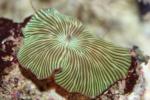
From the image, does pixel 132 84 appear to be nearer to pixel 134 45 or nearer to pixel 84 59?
pixel 134 45

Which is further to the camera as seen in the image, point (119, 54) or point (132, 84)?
point (132, 84)

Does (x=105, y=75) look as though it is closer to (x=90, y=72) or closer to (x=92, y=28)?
(x=90, y=72)

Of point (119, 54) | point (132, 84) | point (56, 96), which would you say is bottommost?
point (56, 96)

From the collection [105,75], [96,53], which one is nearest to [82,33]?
[96,53]

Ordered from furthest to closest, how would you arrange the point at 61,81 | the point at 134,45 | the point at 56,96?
1. the point at 134,45
2. the point at 56,96
3. the point at 61,81

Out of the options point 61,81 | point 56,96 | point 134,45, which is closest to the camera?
point 61,81

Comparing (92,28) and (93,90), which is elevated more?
(92,28)
